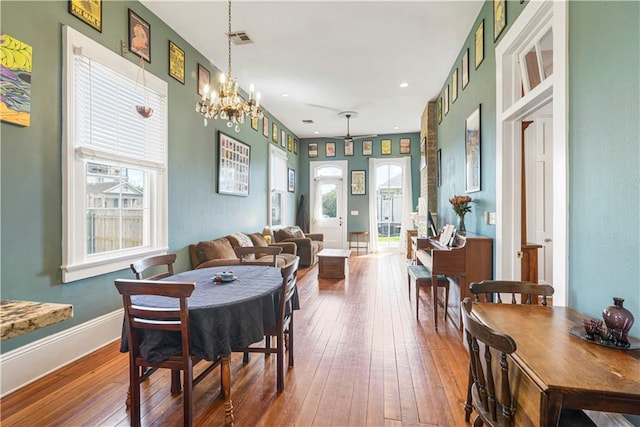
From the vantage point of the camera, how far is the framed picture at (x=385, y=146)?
9.14m

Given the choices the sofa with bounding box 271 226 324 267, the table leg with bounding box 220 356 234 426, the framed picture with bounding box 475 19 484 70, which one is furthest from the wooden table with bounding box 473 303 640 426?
the sofa with bounding box 271 226 324 267

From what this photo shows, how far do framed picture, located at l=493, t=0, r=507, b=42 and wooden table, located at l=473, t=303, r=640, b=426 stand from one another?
2.60 m

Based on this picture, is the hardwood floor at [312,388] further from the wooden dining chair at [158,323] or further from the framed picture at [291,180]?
the framed picture at [291,180]

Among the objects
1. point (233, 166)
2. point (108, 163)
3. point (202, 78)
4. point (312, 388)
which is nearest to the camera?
point (312, 388)

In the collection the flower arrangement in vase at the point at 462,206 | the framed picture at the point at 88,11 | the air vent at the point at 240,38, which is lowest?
the flower arrangement in vase at the point at 462,206

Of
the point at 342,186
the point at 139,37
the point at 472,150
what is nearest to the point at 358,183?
the point at 342,186

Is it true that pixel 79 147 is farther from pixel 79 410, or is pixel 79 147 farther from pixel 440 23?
pixel 440 23

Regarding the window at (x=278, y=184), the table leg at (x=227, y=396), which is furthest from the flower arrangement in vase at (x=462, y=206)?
the window at (x=278, y=184)

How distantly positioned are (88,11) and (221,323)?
2.91 meters

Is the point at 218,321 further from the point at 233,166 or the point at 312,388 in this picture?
the point at 233,166

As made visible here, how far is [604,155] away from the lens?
1.50m

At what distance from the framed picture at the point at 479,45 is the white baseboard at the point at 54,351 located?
4.56 metres

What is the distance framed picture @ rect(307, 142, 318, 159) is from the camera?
9.59 m

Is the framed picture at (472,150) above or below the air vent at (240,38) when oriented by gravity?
below
